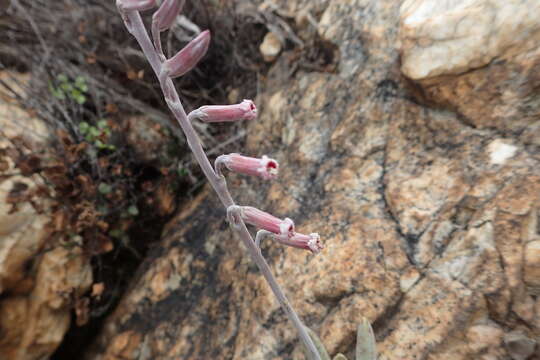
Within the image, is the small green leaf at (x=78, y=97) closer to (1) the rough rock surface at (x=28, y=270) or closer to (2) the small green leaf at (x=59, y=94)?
(2) the small green leaf at (x=59, y=94)

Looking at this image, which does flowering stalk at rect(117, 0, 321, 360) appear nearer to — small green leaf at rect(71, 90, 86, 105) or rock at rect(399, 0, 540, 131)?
rock at rect(399, 0, 540, 131)

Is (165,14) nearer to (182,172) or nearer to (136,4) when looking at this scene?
(136,4)

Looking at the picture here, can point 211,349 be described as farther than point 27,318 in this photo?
No

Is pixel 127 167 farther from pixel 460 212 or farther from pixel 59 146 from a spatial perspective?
pixel 460 212

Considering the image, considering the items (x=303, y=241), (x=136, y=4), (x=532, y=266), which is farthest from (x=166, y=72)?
(x=532, y=266)

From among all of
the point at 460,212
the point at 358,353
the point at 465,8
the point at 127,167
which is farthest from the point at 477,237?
the point at 127,167

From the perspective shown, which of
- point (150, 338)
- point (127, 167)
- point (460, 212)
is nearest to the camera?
point (460, 212)

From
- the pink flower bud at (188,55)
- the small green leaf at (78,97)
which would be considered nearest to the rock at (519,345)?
the pink flower bud at (188,55)
